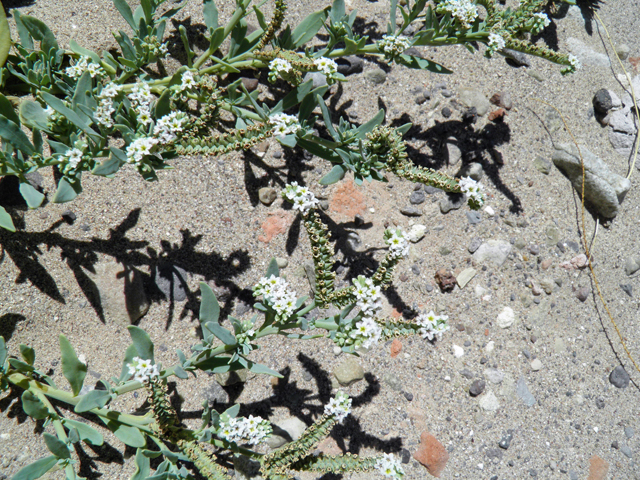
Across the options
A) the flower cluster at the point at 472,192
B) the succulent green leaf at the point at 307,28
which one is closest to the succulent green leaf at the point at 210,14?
the succulent green leaf at the point at 307,28

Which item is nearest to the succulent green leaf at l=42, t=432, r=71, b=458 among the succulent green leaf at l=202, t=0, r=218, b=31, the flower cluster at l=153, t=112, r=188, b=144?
the flower cluster at l=153, t=112, r=188, b=144

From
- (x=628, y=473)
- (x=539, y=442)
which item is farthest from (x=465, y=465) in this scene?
(x=628, y=473)

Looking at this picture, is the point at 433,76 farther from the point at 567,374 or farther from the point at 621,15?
the point at 567,374

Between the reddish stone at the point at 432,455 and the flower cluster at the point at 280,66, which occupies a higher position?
the flower cluster at the point at 280,66

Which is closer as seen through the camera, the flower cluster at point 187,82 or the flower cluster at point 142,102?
the flower cluster at point 142,102

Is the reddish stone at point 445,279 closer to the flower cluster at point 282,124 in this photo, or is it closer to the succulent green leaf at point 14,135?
the flower cluster at point 282,124

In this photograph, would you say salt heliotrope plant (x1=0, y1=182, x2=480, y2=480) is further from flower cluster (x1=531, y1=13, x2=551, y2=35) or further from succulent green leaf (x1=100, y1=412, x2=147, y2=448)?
flower cluster (x1=531, y1=13, x2=551, y2=35)

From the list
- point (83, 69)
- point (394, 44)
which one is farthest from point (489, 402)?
point (83, 69)

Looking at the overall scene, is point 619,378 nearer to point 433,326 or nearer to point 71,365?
point 433,326
